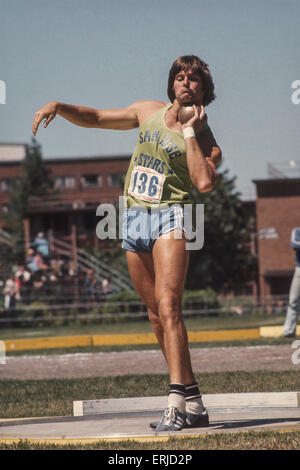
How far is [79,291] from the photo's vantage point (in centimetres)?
2831

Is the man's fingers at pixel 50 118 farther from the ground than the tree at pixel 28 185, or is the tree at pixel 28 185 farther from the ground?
the tree at pixel 28 185

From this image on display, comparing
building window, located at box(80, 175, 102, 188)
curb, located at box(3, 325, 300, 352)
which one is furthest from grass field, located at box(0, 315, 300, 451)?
building window, located at box(80, 175, 102, 188)

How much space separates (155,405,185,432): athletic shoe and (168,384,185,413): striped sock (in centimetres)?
3

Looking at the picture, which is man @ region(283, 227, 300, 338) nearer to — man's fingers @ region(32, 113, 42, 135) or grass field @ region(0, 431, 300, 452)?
man's fingers @ region(32, 113, 42, 135)

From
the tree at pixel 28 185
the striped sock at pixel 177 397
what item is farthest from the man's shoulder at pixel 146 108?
the tree at pixel 28 185

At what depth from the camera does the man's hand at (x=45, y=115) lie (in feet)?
16.1

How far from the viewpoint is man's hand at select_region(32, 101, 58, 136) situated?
4906mm

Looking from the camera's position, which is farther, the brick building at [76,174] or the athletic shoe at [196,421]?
the brick building at [76,174]

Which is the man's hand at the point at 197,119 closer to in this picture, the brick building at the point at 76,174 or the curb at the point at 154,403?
the curb at the point at 154,403

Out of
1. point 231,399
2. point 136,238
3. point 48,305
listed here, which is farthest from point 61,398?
point 48,305

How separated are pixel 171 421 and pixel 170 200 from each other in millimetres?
1242

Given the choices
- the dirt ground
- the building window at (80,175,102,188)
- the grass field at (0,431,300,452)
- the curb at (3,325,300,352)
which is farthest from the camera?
the building window at (80,175,102,188)

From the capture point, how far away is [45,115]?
4.93 meters

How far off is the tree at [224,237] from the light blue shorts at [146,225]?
40867 millimetres
